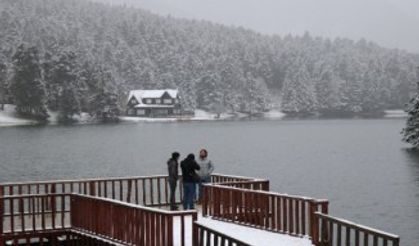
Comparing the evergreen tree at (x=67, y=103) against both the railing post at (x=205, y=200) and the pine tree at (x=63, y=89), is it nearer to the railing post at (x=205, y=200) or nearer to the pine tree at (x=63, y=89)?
the pine tree at (x=63, y=89)

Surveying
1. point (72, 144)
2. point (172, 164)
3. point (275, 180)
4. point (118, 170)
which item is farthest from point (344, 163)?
point (172, 164)

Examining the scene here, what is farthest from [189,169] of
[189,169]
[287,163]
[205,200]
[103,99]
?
[103,99]

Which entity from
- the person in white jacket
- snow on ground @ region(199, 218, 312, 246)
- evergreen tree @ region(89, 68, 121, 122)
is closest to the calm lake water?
the person in white jacket

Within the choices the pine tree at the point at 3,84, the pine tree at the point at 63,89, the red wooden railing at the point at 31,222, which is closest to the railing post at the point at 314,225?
the red wooden railing at the point at 31,222

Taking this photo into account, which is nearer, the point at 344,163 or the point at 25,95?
the point at 344,163

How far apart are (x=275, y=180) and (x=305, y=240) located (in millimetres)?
38386

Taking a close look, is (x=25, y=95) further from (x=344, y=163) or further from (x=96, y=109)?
(x=344, y=163)

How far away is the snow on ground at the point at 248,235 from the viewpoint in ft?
56.1

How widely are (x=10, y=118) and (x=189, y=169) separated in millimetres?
128472

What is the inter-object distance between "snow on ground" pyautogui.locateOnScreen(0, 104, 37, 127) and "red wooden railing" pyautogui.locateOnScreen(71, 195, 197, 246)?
12756cm

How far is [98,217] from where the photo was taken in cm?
1864

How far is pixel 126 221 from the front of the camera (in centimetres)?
1730

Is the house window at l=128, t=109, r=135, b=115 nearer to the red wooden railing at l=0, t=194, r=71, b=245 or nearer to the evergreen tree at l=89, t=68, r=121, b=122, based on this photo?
the evergreen tree at l=89, t=68, r=121, b=122

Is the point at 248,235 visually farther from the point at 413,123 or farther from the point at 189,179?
the point at 413,123
